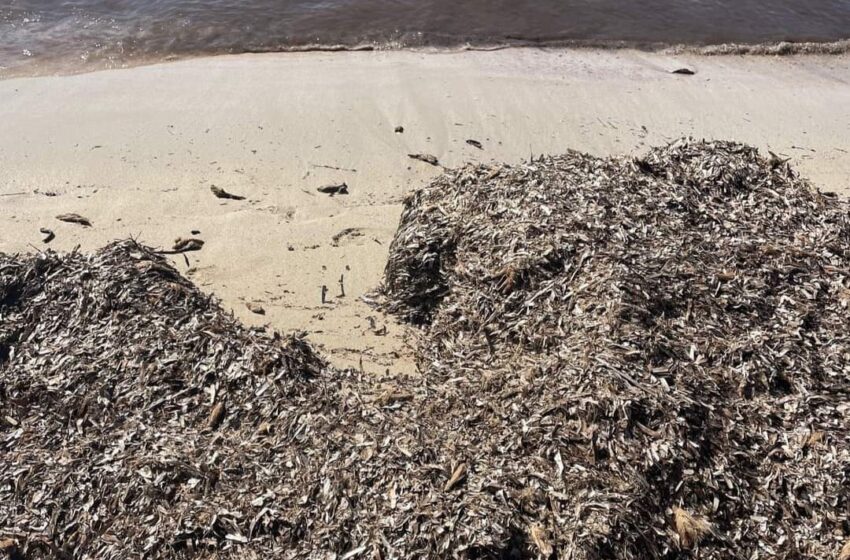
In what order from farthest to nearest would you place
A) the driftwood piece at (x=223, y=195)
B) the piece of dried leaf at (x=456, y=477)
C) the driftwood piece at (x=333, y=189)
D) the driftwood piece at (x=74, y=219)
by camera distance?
the driftwood piece at (x=333, y=189), the driftwood piece at (x=223, y=195), the driftwood piece at (x=74, y=219), the piece of dried leaf at (x=456, y=477)

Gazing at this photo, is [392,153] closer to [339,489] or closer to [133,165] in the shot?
[133,165]

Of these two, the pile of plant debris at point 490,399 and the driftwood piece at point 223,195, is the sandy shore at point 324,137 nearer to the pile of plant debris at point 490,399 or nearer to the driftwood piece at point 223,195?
the driftwood piece at point 223,195

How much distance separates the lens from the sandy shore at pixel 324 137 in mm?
5465

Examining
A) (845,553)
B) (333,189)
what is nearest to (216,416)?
(845,553)

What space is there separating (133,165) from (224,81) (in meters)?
2.17

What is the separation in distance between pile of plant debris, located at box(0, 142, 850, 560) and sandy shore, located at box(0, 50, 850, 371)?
0.78 metres

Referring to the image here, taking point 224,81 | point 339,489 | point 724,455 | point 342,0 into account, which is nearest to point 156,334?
point 339,489

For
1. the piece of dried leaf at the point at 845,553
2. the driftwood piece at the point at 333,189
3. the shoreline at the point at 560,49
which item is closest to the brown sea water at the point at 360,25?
the shoreline at the point at 560,49

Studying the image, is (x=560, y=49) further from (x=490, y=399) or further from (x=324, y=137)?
(x=490, y=399)

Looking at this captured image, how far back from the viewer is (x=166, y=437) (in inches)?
137

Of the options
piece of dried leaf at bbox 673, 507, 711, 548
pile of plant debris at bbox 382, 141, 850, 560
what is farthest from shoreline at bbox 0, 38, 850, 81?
piece of dried leaf at bbox 673, 507, 711, 548

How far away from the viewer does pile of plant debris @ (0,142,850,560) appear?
3.02 metres

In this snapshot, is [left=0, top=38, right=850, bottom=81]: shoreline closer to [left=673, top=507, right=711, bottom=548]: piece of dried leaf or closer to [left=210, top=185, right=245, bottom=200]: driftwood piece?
[left=210, top=185, right=245, bottom=200]: driftwood piece

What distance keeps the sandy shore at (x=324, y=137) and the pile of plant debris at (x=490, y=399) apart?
785mm
